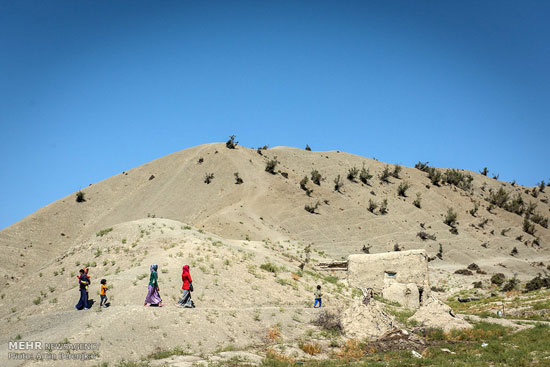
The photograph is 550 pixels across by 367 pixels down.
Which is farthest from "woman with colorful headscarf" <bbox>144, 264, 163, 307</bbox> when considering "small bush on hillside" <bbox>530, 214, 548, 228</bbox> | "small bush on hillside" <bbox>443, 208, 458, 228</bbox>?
"small bush on hillside" <bbox>530, 214, 548, 228</bbox>

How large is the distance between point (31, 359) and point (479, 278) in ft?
119

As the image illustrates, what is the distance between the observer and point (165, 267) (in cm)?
2111

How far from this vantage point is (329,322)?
18344 millimetres

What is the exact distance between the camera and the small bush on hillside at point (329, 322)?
1805 cm

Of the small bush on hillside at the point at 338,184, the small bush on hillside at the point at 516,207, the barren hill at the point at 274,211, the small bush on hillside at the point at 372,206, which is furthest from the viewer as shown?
the small bush on hillside at the point at 516,207

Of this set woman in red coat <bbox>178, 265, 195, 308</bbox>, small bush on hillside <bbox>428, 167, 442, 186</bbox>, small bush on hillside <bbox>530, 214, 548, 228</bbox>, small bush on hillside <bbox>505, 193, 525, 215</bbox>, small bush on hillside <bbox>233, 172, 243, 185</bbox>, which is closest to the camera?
woman in red coat <bbox>178, 265, 195, 308</bbox>

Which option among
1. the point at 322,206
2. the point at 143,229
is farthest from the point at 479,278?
the point at 143,229

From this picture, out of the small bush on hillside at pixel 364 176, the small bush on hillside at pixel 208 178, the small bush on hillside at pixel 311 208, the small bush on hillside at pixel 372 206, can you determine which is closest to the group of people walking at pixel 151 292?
the small bush on hillside at pixel 311 208

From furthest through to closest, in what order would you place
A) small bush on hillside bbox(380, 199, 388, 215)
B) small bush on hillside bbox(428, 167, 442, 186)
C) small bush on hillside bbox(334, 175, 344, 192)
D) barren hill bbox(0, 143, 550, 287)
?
small bush on hillside bbox(428, 167, 442, 186) → small bush on hillside bbox(334, 175, 344, 192) → small bush on hillside bbox(380, 199, 388, 215) → barren hill bbox(0, 143, 550, 287)

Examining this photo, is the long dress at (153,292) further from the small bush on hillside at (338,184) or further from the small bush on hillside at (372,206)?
the small bush on hillside at (338,184)

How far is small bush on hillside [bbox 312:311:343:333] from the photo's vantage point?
18.0m

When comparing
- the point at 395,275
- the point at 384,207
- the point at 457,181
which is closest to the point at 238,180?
the point at 384,207

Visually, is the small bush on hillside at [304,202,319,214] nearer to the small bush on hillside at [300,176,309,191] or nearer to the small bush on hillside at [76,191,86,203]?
the small bush on hillside at [300,176,309,191]

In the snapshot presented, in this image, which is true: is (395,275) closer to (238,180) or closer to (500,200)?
(238,180)
